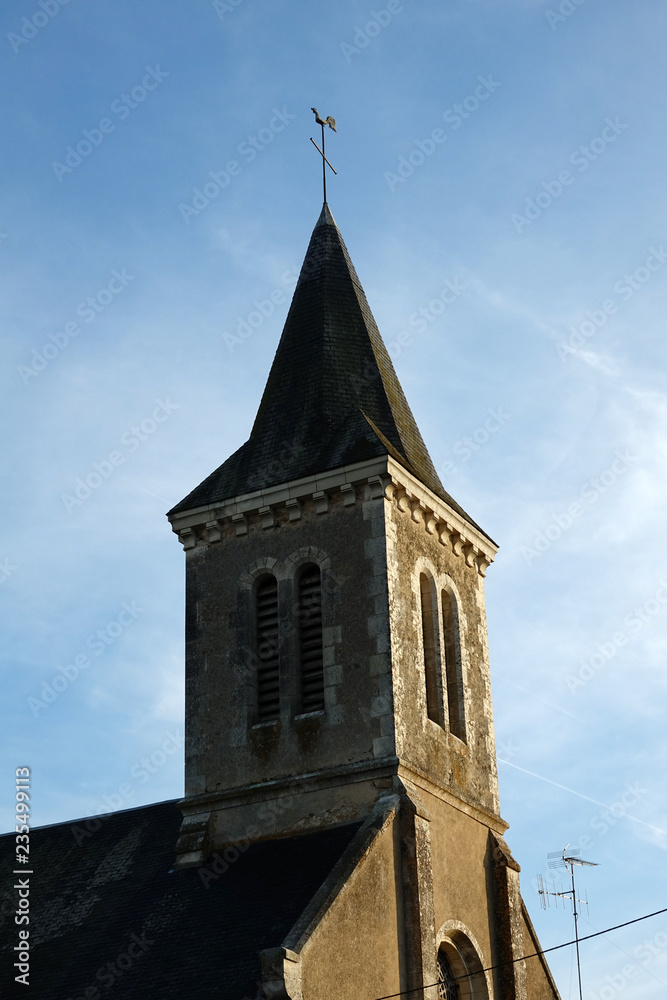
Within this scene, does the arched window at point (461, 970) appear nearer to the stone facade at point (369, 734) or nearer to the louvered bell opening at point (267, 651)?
the stone facade at point (369, 734)

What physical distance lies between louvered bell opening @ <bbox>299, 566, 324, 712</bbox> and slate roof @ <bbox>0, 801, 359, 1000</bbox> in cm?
226

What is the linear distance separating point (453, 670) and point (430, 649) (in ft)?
2.43

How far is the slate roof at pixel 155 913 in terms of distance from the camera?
19.2 meters

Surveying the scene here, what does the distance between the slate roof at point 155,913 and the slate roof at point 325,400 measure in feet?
18.8

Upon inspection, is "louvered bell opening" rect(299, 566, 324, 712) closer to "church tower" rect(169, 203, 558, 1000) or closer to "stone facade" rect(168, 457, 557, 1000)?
"church tower" rect(169, 203, 558, 1000)

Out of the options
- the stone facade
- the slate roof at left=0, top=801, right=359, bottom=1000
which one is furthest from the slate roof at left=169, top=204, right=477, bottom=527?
the slate roof at left=0, top=801, right=359, bottom=1000

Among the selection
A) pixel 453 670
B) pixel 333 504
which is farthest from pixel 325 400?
pixel 453 670

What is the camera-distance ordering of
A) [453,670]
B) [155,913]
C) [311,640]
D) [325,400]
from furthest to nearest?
[325,400] → [453,670] → [311,640] → [155,913]

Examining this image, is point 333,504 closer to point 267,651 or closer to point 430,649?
point 267,651

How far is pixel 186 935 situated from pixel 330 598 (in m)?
5.47

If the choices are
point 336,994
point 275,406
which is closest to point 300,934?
point 336,994

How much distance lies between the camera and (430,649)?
23.3 metres

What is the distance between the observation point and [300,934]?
18.1 m

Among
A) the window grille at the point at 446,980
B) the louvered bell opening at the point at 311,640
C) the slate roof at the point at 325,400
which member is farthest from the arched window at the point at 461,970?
the slate roof at the point at 325,400
